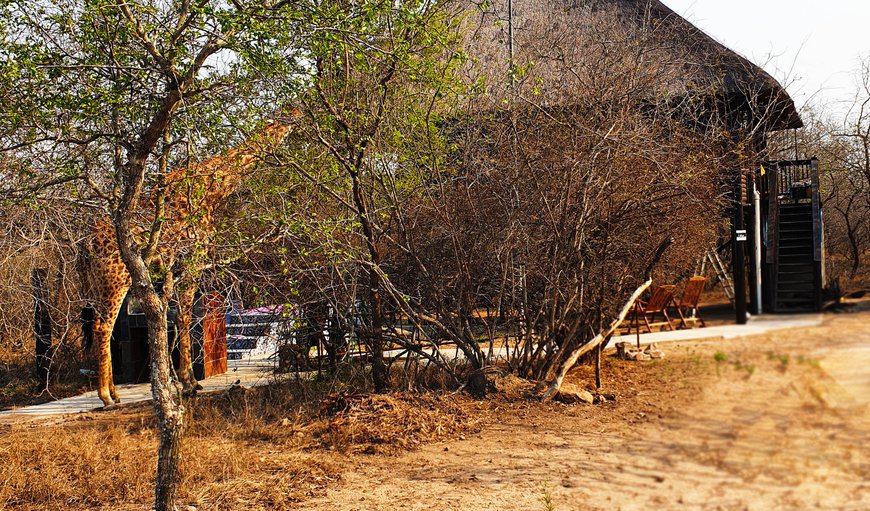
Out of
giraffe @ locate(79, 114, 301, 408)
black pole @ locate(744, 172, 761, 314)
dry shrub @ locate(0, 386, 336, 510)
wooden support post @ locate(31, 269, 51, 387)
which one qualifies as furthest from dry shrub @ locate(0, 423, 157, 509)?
black pole @ locate(744, 172, 761, 314)

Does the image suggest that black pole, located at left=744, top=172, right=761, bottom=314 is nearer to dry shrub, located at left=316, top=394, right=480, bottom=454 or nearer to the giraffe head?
dry shrub, located at left=316, top=394, right=480, bottom=454

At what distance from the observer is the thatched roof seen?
8852 millimetres

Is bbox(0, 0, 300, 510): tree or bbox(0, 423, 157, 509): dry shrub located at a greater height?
bbox(0, 0, 300, 510): tree

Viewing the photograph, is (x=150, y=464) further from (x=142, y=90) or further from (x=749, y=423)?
(x=749, y=423)


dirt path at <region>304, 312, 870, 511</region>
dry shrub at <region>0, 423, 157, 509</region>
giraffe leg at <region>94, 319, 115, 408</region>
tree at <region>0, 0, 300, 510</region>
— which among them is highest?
tree at <region>0, 0, 300, 510</region>

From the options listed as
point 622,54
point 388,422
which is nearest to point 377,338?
point 388,422

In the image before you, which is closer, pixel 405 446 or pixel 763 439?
pixel 763 439

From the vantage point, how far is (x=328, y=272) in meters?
8.21

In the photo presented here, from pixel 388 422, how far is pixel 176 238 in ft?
7.96

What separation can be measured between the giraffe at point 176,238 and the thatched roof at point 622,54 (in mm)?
2844

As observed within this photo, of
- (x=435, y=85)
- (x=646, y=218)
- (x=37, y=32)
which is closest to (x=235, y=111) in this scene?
(x=37, y=32)

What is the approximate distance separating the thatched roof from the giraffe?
2844mm

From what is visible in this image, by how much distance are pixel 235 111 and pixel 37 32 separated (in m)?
1.51

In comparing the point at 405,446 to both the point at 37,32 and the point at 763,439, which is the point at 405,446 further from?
the point at 763,439
